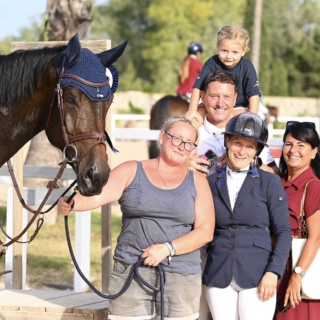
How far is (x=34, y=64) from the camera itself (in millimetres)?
A: 3172

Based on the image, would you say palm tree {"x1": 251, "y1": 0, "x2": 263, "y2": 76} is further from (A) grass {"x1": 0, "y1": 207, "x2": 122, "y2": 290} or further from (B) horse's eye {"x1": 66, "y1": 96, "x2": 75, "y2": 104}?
(B) horse's eye {"x1": 66, "y1": 96, "x2": 75, "y2": 104}

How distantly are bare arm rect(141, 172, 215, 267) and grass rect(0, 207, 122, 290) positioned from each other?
3192 millimetres

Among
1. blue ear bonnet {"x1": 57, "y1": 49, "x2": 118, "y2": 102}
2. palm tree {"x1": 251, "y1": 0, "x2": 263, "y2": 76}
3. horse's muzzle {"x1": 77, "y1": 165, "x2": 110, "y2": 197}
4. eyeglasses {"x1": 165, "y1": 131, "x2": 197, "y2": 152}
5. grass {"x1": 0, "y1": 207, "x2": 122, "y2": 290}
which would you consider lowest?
grass {"x1": 0, "y1": 207, "x2": 122, "y2": 290}

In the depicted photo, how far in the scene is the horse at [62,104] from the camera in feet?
9.37

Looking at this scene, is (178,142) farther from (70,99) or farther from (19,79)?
(19,79)

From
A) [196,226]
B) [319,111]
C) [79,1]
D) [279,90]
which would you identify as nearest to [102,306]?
[196,226]

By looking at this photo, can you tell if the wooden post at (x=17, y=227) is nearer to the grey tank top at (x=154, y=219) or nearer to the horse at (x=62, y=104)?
the horse at (x=62, y=104)

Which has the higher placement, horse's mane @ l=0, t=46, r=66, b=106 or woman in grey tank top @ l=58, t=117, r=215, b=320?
horse's mane @ l=0, t=46, r=66, b=106

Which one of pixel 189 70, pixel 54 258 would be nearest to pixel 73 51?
pixel 54 258

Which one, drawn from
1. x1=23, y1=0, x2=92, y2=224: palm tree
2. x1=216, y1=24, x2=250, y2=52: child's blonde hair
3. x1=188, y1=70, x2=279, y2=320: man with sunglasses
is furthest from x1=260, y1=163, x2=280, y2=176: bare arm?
x1=23, y1=0, x2=92, y2=224: palm tree

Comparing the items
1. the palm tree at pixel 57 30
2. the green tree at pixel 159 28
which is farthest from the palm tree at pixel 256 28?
the green tree at pixel 159 28

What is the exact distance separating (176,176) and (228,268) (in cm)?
65

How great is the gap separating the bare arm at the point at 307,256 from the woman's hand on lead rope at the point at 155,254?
857 millimetres

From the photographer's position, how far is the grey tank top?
9.70ft
